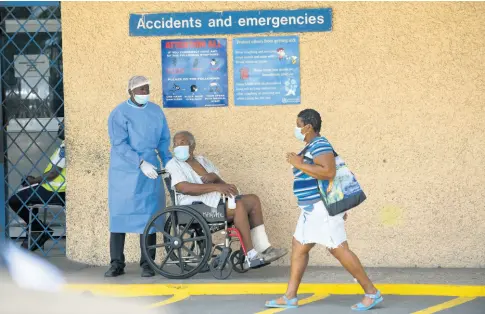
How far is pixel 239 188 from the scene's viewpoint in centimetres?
833

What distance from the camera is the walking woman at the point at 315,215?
249 inches

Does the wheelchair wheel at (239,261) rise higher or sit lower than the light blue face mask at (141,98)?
lower

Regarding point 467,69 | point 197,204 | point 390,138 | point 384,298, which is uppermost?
point 467,69

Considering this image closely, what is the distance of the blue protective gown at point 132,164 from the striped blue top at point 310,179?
1.75m

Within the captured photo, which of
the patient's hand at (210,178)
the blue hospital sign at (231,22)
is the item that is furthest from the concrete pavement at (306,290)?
the blue hospital sign at (231,22)

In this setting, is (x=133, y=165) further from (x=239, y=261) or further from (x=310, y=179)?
(x=310, y=179)

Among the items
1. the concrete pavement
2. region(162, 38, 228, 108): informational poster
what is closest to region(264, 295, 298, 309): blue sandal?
the concrete pavement

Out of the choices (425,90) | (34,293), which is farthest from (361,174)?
(34,293)

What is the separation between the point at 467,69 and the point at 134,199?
3203 mm

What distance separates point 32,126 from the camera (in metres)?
9.33

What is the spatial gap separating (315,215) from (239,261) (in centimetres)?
150

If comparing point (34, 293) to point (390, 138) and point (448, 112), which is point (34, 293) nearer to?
point (390, 138)

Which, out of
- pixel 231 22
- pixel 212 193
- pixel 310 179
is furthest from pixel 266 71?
pixel 310 179

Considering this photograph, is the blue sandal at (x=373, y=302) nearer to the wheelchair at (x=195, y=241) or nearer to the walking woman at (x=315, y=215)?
the walking woman at (x=315, y=215)
